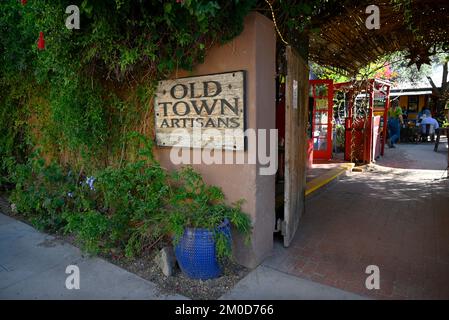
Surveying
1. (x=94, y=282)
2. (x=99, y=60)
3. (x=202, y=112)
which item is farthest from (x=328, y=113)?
(x=94, y=282)

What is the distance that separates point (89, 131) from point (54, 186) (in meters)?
1.35

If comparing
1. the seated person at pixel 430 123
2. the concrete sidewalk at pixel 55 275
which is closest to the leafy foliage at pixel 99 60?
the concrete sidewalk at pixel 55 275

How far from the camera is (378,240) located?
4.00 metres

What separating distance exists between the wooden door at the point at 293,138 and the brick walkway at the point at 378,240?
14.1 inches

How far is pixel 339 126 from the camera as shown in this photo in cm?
1116

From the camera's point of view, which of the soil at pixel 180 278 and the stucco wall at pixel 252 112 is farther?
the stucco wall at pixel 252 112

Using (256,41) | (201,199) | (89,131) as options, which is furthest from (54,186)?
(256,41)

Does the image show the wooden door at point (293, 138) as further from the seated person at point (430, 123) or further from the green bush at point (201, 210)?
the seated person at point (430, 123)

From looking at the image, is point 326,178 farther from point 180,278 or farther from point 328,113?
point 180,278

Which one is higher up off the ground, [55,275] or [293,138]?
[293,138]

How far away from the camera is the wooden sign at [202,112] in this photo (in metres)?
3.20

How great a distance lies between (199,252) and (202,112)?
143 cm

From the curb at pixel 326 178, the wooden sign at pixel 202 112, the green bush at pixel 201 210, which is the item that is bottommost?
the curb at pixel 326 178

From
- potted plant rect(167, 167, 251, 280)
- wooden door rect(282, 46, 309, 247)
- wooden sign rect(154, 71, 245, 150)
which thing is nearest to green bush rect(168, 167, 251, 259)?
potted plant rect(167, 167, 251, 280)
